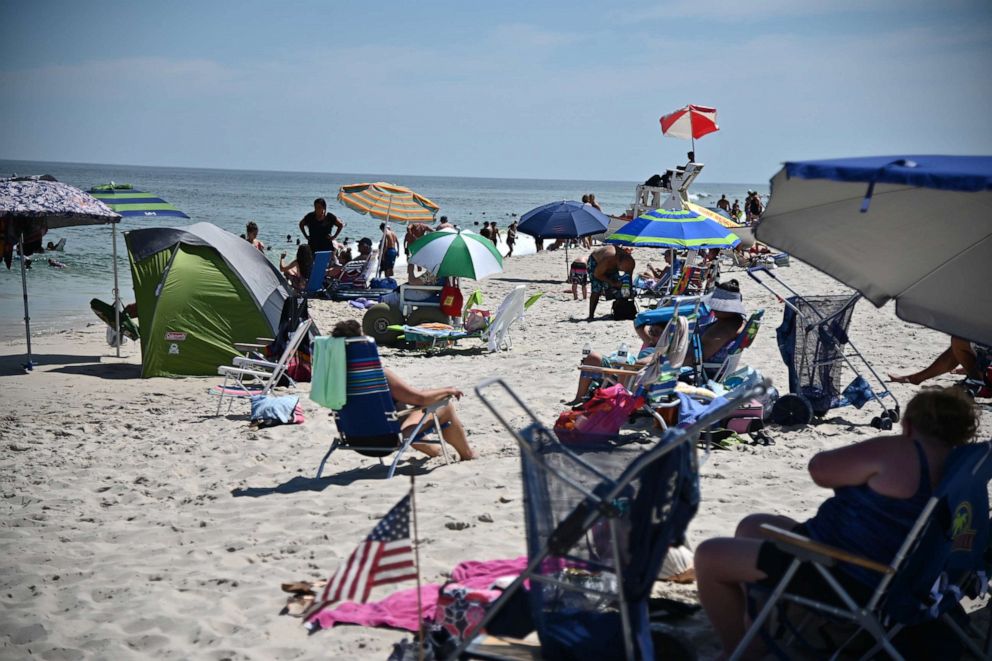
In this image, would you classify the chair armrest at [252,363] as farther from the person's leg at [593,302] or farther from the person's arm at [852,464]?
the person's arm at [852,464]

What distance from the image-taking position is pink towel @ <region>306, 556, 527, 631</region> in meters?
3.66

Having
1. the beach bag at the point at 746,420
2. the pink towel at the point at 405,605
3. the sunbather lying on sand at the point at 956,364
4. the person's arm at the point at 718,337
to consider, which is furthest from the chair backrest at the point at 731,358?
the pink towel at the point at 405,605

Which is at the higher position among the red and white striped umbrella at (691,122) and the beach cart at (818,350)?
the red and white striped umbrella at (691,122)

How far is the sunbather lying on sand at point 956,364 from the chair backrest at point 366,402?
4692mm

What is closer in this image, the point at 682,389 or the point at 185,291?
the point at 682,389

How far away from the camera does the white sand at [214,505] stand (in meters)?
3.75

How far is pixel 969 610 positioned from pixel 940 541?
1102mm

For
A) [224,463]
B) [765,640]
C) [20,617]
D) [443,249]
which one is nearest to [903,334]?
[443,249]

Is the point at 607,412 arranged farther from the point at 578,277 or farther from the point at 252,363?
the point at 578,277

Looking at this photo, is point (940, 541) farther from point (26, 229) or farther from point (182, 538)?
point (26, 229)

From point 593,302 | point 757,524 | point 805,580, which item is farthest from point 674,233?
point 805,580

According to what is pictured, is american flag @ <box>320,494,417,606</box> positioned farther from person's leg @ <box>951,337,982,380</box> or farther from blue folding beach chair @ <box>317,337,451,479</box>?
person's leg @ <box>951,337,982,380</box>

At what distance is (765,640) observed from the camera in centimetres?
298

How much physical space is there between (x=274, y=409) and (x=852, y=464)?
5125 millimetres
